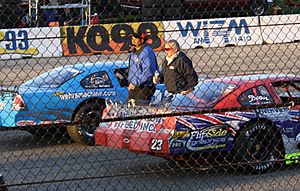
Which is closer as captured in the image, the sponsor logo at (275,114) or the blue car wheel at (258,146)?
the blue car wheel at (258,146)

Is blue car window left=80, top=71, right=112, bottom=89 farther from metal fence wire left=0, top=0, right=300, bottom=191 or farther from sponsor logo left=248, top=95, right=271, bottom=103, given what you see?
sponsor logo left=248, top=95, right=271, bottom=103

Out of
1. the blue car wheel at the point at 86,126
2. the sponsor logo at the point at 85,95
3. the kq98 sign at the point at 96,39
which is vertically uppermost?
the kq98 sign at the point at 96,39

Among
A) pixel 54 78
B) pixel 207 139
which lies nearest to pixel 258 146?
pixel 207 139

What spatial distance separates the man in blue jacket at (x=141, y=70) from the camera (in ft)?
34.4

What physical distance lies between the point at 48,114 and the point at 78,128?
459 millimetres

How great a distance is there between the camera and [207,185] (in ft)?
27.3

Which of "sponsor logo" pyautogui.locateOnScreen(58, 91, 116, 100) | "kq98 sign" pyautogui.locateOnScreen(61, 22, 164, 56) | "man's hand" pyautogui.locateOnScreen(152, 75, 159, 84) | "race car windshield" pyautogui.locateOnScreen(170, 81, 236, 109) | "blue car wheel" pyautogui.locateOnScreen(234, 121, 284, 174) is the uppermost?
"kq98 sign" pyautogui.locateOnScreen(61, 22, 164, 56)

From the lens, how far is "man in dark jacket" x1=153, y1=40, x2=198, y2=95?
398 inches

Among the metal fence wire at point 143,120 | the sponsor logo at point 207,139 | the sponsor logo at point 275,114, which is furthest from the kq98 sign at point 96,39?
the sponsor logo at point 275,114

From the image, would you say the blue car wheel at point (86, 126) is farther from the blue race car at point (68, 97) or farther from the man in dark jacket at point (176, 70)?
the man in dark jacket at point (176, 70)

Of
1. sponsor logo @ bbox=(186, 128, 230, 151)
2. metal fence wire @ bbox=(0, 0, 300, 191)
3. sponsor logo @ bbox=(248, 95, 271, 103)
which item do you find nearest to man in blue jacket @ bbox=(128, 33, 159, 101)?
metal fence wire @ bbox=(0, 0, 300, 191)

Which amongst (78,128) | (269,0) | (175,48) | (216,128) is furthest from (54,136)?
(269,0)

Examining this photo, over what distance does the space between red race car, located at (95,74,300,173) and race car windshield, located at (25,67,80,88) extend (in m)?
1.90

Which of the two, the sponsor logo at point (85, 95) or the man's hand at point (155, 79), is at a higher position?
the man's hand at point (155, 79)
